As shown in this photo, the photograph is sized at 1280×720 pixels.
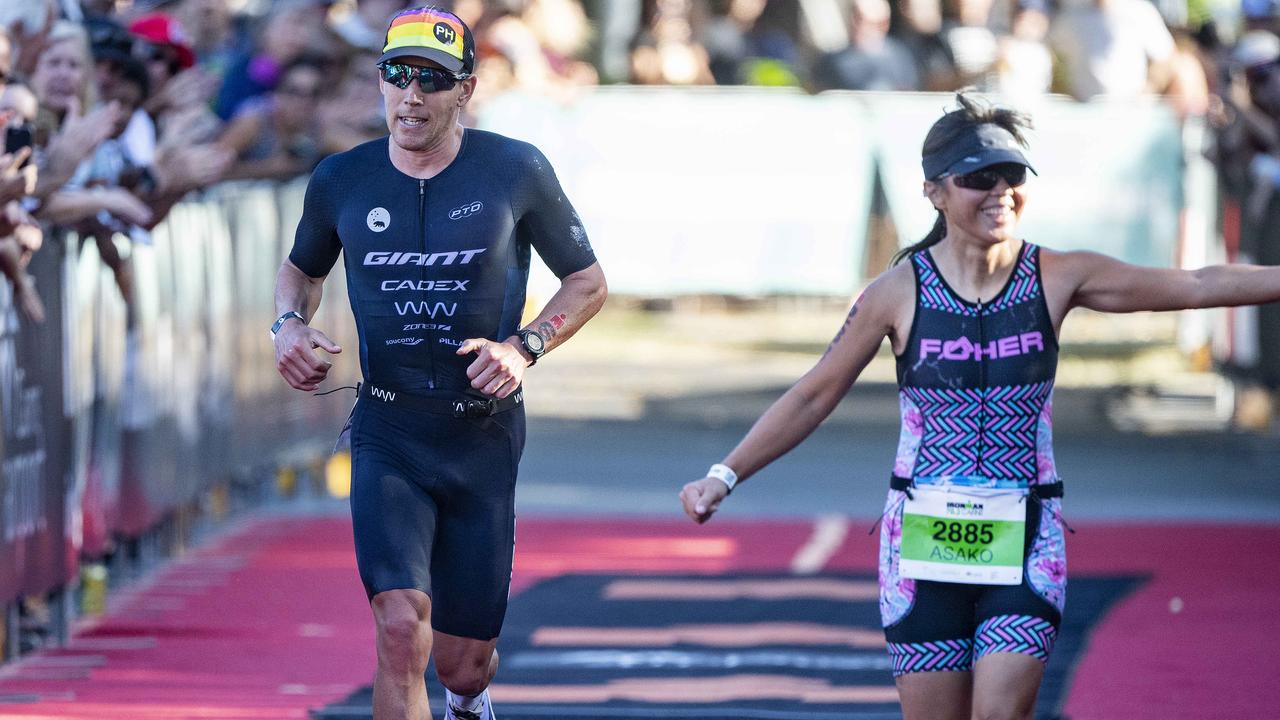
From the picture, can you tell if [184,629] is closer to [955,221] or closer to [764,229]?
[955,221]

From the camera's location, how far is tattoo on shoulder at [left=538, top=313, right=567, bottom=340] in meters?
6.51

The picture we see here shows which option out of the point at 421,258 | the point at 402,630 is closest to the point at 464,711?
the point at 402,630

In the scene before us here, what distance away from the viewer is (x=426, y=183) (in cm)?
642

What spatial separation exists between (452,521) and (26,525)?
3.30 metres

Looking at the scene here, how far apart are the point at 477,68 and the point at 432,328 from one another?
33.6 ft

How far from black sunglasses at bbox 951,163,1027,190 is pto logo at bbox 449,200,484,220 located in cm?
135

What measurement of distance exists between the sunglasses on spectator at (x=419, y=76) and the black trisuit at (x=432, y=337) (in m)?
0.26

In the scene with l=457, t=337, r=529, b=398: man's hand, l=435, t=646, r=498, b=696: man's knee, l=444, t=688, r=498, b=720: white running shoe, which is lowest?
l=444, t=688, r=498, b=720: white running shoe

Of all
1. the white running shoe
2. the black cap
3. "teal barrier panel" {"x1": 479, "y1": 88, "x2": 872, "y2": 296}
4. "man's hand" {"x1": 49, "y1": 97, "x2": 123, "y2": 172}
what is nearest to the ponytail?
the black cap

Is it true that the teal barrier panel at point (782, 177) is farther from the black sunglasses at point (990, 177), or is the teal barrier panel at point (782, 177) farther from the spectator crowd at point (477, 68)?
the black sunglasses at point (990, 177)

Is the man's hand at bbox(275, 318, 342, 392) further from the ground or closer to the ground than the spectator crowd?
closer to the ground

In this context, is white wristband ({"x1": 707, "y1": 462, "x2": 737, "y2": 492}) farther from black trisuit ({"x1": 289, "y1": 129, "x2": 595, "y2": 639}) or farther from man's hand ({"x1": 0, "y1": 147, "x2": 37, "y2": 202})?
man's hand ({"x1": 0, "y1": 147, "x2": 37, "y2": 202})

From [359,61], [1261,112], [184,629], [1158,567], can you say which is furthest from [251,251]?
[1261,112]

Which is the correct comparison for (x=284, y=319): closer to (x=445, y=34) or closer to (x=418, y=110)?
(x=418, y=110)
